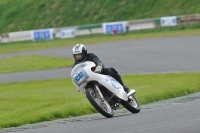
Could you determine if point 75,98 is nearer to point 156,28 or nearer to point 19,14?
point 156,28

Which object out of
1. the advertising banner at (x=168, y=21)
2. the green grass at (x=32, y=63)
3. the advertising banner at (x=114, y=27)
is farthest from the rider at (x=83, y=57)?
the advertising banner at (x=114, y=27)

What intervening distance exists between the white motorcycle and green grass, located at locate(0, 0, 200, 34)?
33.6 m

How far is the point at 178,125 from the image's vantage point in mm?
9477

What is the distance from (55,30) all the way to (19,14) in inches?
390

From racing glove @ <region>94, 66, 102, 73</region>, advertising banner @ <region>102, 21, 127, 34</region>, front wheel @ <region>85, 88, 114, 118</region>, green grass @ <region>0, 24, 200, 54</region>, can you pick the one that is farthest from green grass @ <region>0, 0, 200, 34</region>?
front wheel @ <region>85, 88, 114, 118</region>

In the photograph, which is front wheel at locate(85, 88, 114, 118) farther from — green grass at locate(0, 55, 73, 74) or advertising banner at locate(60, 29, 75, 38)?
advertising banner at locate(60, 29, 75, 38)

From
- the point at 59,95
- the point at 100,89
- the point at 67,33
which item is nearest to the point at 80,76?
the point at 100,89

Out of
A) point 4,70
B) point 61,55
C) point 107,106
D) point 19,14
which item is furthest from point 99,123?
point 19,14

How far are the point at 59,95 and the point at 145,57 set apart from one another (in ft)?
33.3

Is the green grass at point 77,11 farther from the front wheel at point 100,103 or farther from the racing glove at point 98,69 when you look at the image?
the front wheel at point 100,103

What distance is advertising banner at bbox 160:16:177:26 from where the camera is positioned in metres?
42.2

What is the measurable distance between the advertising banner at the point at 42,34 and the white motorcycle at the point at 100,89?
34708 mm

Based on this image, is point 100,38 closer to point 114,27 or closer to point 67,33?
point 114,27

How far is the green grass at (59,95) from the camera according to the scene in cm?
1309
